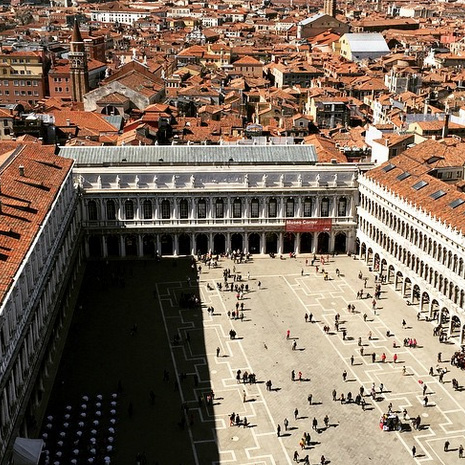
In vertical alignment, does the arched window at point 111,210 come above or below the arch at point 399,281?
above

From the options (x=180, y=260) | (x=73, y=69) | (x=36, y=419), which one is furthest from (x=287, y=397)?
(x=73, y=69)

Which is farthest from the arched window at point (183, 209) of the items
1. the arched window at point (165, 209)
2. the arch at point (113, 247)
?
the arch at point (113, 247)

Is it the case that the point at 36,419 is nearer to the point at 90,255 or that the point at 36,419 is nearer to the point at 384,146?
the point at 90,255

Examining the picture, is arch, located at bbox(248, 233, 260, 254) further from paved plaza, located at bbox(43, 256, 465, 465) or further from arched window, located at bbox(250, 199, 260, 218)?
paved plaza, located at bbox(43, 256, 465, 465)

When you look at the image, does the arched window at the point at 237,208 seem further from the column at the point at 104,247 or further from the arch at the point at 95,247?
the arch at the point at 95,247

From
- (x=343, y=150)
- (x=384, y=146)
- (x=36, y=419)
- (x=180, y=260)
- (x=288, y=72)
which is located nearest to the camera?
(x=36, y=419)

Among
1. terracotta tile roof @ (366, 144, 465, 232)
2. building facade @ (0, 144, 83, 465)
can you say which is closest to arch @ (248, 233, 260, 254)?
terracotta tile roof @ (366, 144, 465, 232)
